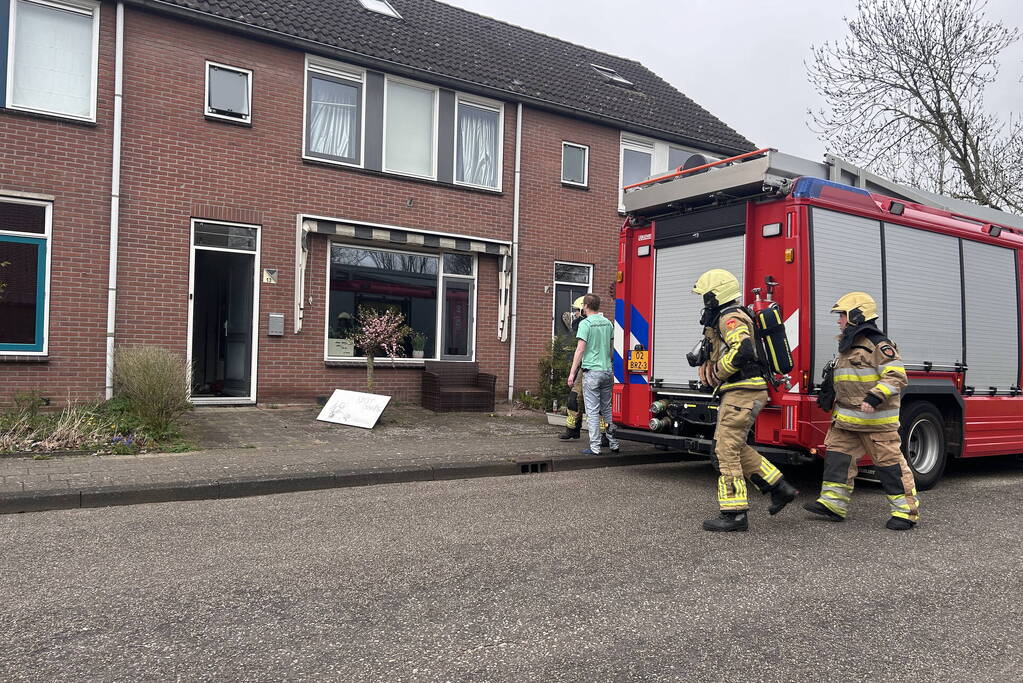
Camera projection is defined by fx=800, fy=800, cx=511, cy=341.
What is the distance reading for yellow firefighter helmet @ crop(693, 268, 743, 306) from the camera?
602 centimetres

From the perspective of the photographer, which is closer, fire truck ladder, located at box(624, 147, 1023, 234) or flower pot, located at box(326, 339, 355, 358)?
fire truck ladder, located at box(624, 147, 1023, 234)

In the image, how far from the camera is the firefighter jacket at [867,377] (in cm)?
594

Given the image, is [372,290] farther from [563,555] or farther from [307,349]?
[563,555]

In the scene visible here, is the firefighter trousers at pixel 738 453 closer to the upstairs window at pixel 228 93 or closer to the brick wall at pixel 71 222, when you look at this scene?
the brick wall at pixel 71 222

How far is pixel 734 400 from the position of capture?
586cm

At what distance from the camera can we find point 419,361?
1305cm

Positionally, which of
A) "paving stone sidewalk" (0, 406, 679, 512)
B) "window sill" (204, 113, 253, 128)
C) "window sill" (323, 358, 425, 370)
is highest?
"window sill" (204, 113, 253, 128)

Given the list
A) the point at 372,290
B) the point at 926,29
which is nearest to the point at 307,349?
the point at 372,290

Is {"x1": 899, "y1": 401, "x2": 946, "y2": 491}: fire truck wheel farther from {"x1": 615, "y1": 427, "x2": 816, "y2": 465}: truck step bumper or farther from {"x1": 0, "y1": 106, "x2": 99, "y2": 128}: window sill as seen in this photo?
{"x1": 0, "y1": 106, "x2": 99, "y2": 128}: window sill

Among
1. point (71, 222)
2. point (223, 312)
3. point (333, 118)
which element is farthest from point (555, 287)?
point (71, 222)

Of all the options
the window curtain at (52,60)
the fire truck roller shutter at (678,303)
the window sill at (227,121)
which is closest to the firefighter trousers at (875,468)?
the fire truck roller shutter at (678,303)

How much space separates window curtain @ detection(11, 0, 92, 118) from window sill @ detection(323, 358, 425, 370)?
4.69 meters

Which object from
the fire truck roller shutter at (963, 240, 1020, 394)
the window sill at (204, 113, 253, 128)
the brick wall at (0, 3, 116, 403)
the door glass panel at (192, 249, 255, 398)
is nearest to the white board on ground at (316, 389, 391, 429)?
the door glass panel at (192, 249, 255, 398)

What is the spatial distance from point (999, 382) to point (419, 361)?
8.09 m
